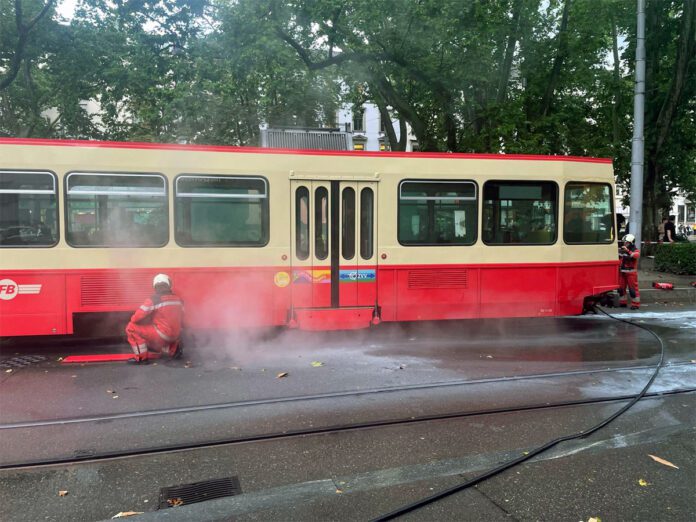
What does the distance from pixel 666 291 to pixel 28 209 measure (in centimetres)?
1405

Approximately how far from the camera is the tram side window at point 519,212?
27.8 feet

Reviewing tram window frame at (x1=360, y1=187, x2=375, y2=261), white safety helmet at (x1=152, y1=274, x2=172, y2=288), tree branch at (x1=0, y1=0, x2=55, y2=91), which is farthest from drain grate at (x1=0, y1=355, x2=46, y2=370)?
tree branch at (x1=0, y1=0, x2=55, y2=91)

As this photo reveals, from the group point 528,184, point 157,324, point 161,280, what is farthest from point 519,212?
point 157,324

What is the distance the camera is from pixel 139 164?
23.9 ft

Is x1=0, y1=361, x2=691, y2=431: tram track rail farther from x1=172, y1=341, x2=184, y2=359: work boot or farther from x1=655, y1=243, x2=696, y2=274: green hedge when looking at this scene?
x1=655, y1=243, x2=696, y2=274: green hedge

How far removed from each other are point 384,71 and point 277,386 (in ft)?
40.2

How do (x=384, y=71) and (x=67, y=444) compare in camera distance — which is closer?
(x=67, y=444)

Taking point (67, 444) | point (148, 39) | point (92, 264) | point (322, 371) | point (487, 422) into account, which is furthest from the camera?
point (148, 39)

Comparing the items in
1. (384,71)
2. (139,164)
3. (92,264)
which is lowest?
(92,264)

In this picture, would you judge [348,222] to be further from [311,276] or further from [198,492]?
[198,492]

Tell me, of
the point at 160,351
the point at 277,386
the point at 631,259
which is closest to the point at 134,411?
the point at 277,386

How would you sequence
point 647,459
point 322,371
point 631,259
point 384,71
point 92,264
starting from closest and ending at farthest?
point 647,459 < point 322,371 < point 92,264 < point 631,259 < point 384,71

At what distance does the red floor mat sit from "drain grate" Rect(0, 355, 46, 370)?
0.38m

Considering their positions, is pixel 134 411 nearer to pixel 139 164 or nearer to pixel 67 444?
pixel 67 444
